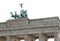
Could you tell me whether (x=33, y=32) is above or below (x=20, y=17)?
below

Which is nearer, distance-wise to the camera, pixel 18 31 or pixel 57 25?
pixel 57 25

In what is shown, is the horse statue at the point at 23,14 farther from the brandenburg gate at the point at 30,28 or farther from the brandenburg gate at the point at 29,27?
the brandenburg gate at the point at 30,28

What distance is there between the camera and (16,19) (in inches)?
1555

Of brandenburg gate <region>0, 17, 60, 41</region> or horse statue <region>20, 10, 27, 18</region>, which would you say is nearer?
brandenburg gate <region>0, 17, 60, 41</region>

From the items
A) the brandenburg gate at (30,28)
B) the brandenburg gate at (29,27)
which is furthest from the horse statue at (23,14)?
the brandenburg gate at (30,28)

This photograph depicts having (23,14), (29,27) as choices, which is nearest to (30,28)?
(29,27)

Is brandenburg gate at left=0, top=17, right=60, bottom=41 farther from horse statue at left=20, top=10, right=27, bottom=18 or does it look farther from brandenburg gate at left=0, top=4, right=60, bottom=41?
horse statue at left=20, top=10, right=27, bottom=18

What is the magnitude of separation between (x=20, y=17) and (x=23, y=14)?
935 mm

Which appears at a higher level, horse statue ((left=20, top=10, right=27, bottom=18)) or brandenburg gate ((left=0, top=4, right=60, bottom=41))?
horse statue ((left=20, top=10, right=27, bottom=18))

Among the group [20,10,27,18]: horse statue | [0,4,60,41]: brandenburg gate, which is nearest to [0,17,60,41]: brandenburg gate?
[0,4,60,41]: brandenburg gate

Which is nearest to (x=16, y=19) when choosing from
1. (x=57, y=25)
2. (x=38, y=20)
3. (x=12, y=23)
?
(x=12, y=23)

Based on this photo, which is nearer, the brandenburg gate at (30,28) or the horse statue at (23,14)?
the brandenburg gate at (30,28)

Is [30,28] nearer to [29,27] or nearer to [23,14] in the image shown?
[29,27]

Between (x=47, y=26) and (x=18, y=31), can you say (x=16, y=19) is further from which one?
(x=47, y=26)
